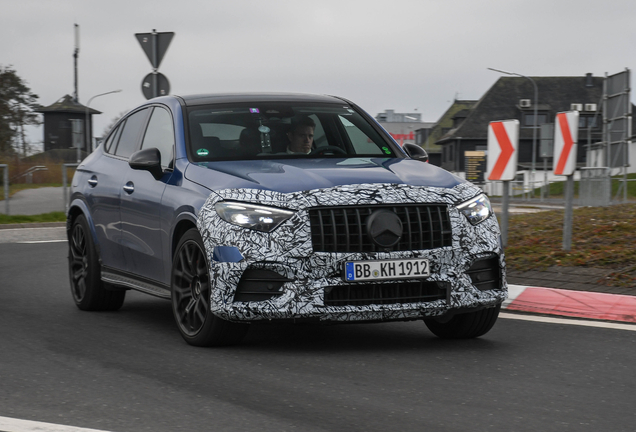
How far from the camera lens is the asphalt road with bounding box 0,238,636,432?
4590mm

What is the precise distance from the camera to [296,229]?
5.92 metres

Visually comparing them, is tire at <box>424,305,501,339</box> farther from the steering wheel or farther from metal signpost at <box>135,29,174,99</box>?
metal signpost at <box>135,29,174,99</box>

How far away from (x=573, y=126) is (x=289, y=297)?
5844mm

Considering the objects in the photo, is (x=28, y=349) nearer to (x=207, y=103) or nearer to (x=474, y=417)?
(x=207, y=103)

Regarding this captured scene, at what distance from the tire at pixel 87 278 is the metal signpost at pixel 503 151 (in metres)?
4.62

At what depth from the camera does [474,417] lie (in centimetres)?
462

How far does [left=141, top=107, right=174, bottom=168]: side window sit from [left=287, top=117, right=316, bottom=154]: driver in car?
0.83 metres

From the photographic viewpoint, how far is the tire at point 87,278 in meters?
8.31

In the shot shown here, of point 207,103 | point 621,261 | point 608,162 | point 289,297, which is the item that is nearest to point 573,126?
point 621,261

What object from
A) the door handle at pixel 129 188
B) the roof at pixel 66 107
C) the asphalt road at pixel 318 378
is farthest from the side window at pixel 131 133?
the roof at pixel 66 107

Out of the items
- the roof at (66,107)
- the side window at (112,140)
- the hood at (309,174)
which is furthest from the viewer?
the roof at (66,107)

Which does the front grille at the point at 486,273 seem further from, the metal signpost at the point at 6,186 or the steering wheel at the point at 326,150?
the metal signpost at the point at 6,186

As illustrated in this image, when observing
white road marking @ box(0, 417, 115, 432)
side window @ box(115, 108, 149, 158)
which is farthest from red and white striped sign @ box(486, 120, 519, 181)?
white road marking @ box(0, 417, 115, 432)

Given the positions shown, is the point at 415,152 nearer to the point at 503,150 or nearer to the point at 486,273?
the point at 486,273
